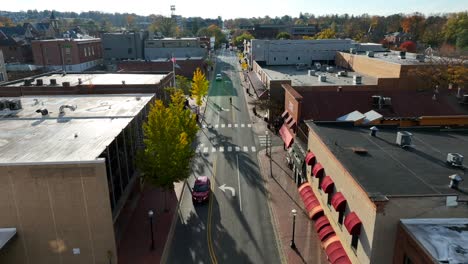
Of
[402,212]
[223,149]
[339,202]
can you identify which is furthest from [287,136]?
[402,212]

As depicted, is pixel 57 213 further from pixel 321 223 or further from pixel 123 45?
pixel 123 45

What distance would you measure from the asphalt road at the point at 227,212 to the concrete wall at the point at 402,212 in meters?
8.76

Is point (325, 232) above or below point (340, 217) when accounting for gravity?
below

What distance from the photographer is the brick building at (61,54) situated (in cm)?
9131

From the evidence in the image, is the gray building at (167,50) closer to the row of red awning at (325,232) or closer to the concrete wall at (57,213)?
the row of red awning at (325,232)

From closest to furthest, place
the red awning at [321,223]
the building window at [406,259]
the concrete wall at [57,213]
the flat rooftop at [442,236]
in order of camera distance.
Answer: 1. the flat rooftop at [442,236]
2. the building window at [406,259]
3. the concrete wall at [57,213]
4. the red awning at [321,223]

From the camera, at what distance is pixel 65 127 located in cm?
2900

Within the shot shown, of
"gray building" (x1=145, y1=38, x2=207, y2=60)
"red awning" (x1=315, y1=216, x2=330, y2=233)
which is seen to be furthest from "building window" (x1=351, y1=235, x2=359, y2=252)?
"gray building" (x1=145, y1=38, x2=207, y2=60)

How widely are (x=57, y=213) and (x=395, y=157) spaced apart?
74.5 ft

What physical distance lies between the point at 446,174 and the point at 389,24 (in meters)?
178

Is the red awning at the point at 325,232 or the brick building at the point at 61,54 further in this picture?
the brick building at the point at 61,54

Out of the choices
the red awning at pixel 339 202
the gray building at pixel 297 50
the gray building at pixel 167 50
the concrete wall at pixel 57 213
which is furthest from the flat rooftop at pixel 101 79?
the gray building at pixel 167 50

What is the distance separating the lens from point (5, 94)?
1807 inches

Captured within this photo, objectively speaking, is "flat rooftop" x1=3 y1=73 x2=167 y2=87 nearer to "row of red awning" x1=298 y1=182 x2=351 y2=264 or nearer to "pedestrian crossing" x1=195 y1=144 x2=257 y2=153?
"pedestrian crossing" x1=195 y1=144 x2=257 y2=153
